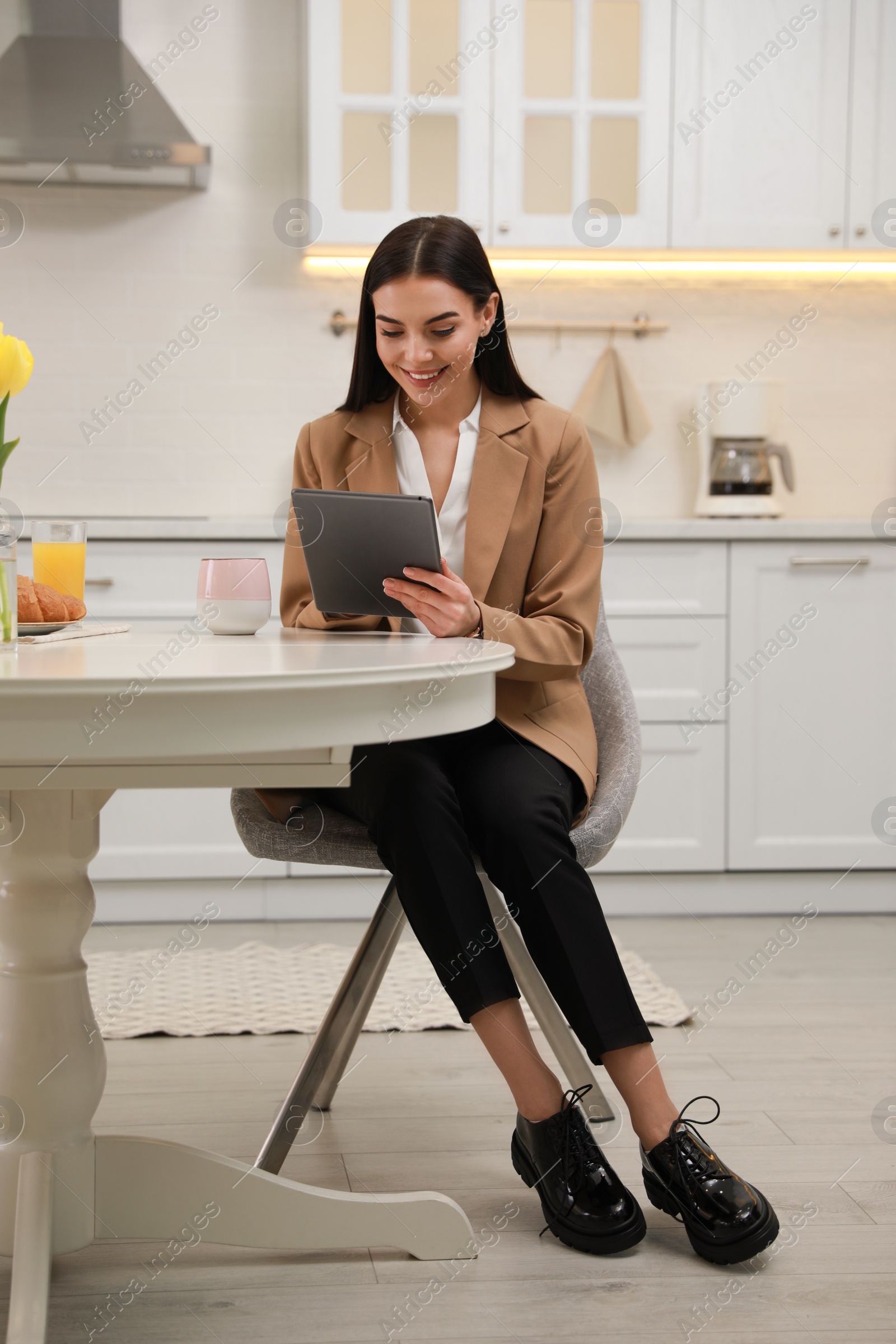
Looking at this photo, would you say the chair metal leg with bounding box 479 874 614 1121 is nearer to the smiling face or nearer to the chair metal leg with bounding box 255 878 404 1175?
the chair metal leg with bounding box 255 878 404 1175

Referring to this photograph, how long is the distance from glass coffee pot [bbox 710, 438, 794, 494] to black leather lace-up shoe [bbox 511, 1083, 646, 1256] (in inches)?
82.8

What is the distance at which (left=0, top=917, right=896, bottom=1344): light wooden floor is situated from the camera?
1.24 metres

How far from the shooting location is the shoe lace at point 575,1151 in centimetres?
135

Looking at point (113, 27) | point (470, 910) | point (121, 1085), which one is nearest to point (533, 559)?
point (470, 910)

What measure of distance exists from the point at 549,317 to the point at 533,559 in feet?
6.11

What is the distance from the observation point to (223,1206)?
1270 mm

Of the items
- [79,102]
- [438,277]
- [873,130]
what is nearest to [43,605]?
[438,277]

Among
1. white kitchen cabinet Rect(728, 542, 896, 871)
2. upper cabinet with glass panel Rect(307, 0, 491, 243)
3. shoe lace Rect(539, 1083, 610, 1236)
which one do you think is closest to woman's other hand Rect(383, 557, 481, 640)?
shoe lace Rect(539, 1083, 610, 1236)

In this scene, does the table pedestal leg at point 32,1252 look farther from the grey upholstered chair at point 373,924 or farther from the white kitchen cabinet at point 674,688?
the white kitchen cabinet at point 674,688

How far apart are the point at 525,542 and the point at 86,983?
774 millimetres

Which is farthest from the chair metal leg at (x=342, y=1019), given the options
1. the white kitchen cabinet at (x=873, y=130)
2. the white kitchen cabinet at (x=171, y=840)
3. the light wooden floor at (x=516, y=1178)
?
the white kitchen cabinet at (x=873, y=130)

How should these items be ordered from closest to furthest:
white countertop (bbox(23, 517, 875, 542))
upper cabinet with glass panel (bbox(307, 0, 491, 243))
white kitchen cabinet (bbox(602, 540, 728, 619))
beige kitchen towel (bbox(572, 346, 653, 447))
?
1. white countertop (bbox(23, 517, 875, 542))
2. white kitchen cabinet (bbox(602, 540, 728, 619))
3. upper cabinet with glass panel (bbox(307, 0, 491, 243))
4. beige kitchen towel (bbox(572, 346, 653, 447))

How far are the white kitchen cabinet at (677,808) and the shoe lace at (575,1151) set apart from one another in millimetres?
1468

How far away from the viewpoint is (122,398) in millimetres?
3205
